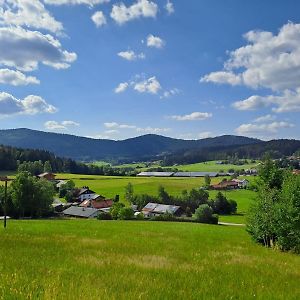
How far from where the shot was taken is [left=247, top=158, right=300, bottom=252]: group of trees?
84.5ft

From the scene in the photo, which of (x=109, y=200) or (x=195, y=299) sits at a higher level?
(x=195, y=299)

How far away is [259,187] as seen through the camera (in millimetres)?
31344

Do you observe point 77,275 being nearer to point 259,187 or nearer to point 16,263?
point 16,263

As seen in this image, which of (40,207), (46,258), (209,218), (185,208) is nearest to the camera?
(46,258)

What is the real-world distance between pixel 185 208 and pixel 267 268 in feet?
402

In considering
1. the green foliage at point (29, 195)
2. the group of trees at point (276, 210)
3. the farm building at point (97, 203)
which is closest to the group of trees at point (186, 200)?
the farm building at point (97, 203)

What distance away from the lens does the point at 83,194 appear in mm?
150500

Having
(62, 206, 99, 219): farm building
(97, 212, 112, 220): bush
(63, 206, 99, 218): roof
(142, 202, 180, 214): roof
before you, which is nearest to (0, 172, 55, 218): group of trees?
(97, 212, 112, 220): bush

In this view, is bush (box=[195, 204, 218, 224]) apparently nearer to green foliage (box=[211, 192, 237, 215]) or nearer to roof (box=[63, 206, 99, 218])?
green foliage (box=[211, 192, 237, 215])

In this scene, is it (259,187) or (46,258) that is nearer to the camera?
(46,258)

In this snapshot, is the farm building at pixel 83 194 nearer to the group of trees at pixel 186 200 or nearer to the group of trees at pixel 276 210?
the group of trees at pixel 186 200

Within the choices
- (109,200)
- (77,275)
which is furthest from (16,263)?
(109,200)

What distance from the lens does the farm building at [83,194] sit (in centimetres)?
14862

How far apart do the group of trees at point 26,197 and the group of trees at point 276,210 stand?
2659 inches
